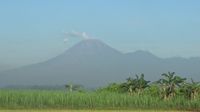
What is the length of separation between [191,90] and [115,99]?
6.11 m

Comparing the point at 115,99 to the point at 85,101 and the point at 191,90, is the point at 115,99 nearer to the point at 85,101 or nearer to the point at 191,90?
the point at 85,101

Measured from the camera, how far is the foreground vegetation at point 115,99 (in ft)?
131

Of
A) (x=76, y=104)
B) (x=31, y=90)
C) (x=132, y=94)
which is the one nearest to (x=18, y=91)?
(x=31, y=90)

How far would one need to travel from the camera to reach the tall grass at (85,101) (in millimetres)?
39969

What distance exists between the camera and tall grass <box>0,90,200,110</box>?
3997 centimetres

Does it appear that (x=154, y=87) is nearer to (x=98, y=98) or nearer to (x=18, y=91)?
(x=98, y=98)

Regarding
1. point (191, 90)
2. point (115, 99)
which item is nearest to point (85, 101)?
point (115, 99)

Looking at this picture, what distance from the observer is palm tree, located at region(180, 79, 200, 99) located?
143ft

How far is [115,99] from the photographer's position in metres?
41.6

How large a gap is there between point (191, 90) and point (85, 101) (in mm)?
8238

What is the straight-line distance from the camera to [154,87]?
4728cm

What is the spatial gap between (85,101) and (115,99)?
2147 millimetres

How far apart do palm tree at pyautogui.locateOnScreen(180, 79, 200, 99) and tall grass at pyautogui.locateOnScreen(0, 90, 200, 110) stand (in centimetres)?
83

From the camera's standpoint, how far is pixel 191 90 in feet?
144
